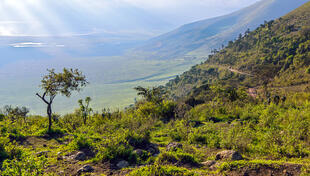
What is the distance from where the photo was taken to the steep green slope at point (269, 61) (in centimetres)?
5194

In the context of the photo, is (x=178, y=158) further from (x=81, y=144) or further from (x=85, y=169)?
(x=81, y=144)

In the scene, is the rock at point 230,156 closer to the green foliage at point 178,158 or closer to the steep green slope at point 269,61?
the green foliage at point 178,158

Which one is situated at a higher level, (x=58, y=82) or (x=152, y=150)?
(x=58, y=82)

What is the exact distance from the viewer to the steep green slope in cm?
5194

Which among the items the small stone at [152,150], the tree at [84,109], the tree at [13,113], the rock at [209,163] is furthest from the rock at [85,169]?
the tree at [13,113]

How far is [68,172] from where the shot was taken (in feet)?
21.5

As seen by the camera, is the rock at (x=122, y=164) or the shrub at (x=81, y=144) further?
the shrub at (x=81, y=144)

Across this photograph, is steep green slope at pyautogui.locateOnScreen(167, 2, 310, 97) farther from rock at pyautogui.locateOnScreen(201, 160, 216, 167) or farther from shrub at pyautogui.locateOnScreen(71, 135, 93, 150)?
shrub at pyautogui.locateOnScreen(71, 135, 93, 150)

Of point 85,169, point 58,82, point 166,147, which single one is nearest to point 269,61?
point 166,147

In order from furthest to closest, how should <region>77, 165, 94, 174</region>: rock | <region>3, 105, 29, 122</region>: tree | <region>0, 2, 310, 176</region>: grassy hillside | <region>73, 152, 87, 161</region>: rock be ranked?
<region>3, 105, 29, 122</region>: tree, <region>73, 152, 87, 161</region>: rock, <region>77, 165, 94, 174</region>: rock, <region>0, 2, 310, 176</region>: grassy hillside

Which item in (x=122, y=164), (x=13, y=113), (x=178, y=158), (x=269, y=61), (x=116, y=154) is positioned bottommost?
(x=13, y=113)

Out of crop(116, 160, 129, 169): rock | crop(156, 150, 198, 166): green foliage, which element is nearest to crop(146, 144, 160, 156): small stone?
crop(156, 150, 198, 166): green foliage

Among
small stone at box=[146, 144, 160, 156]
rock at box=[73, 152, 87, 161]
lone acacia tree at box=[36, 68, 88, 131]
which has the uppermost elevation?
lone acacia tree at box=[36, 68, 88, 131]

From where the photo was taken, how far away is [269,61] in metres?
66.7
